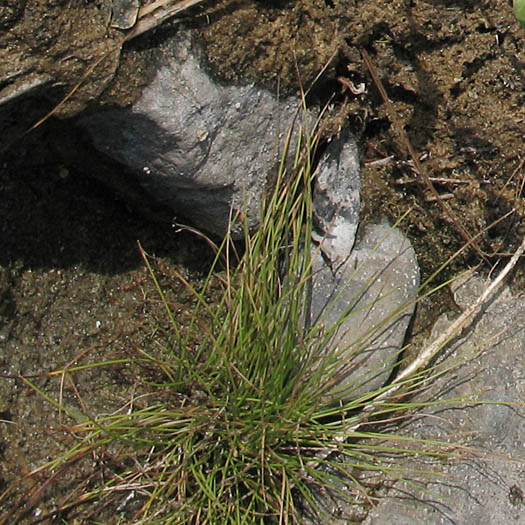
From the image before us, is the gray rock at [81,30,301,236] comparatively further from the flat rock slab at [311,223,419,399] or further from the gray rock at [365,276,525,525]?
the gray rock at [365,276,525,525]

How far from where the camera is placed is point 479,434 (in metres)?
1.83

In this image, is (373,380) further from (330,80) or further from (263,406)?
(330,80)

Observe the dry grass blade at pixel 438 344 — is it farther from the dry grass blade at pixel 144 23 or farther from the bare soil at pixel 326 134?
the dry grass blade at pixel 144 23

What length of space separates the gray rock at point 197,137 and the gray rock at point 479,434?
681mm

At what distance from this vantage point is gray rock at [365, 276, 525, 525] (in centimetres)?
178

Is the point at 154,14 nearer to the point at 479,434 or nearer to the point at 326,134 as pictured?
the point at 326,134

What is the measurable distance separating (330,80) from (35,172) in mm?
783

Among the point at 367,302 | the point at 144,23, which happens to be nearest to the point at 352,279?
the point at 367,302

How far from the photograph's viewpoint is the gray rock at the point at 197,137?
160 cm

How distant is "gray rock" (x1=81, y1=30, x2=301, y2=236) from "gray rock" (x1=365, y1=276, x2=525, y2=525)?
2.23 ft

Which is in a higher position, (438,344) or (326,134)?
(326,134)

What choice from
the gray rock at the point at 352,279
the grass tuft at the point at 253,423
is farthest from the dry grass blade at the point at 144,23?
the gray rock at the point at 352,279

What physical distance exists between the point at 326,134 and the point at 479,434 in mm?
860

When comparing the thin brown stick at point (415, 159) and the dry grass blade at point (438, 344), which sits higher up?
the thin brown stick at point (415, 159)
